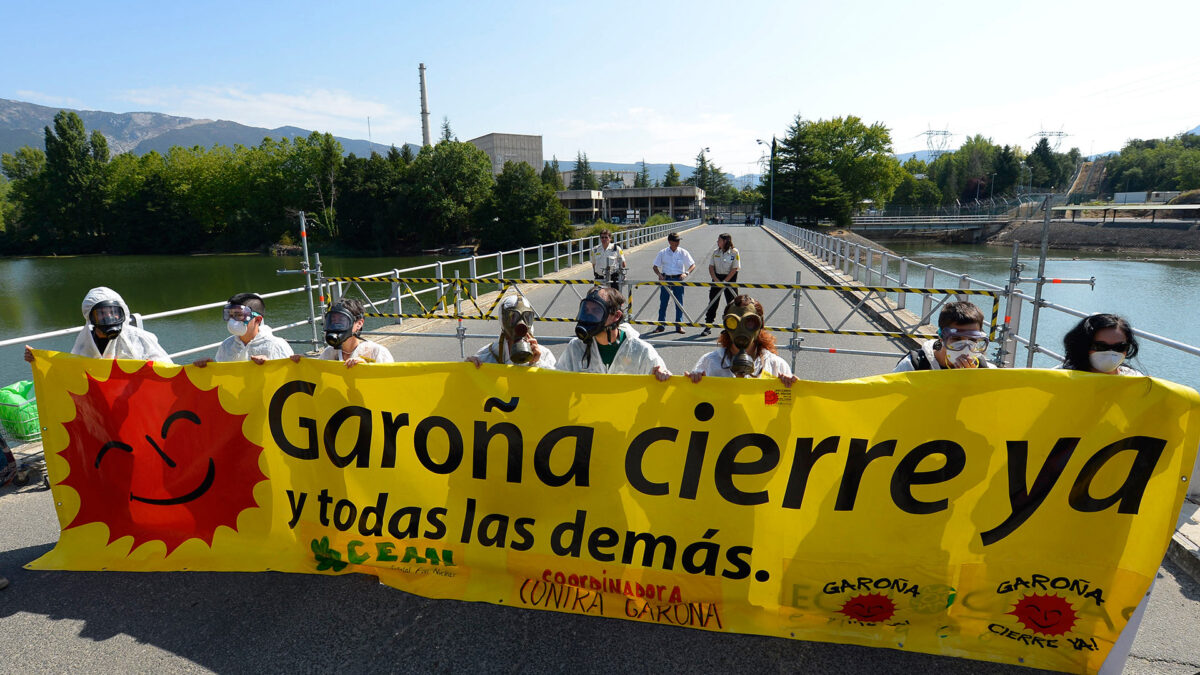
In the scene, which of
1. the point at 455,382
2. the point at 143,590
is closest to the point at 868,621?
the point at 455,382

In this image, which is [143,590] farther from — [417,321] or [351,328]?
[417,321]

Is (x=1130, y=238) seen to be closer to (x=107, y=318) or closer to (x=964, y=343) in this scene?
(x=964, y=343)

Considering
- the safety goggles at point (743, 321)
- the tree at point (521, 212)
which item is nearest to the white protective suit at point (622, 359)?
the safety goggles at point (743, 321)

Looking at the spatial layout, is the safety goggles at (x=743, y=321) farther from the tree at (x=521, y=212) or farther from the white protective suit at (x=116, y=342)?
the tree at (x=521, y=212)

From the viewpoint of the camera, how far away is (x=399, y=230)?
7150cm

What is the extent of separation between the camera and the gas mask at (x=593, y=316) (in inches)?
147

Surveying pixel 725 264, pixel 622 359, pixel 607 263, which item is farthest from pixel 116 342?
pixel 607 263

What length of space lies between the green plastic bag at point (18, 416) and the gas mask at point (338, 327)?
12.0ft

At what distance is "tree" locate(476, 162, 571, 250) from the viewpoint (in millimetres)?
69688

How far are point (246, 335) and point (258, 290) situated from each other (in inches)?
1523

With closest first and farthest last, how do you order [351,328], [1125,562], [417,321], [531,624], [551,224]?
[1125,562]
[531,624]
[351,328]
[417,321]
[551,224]

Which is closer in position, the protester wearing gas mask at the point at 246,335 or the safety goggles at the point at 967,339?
the safety goggles at the point at 967,339

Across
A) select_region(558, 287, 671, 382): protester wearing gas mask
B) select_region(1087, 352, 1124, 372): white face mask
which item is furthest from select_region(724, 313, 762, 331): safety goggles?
select_region(1087, 352, 1124, 372): white face mask

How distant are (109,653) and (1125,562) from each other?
483cm
